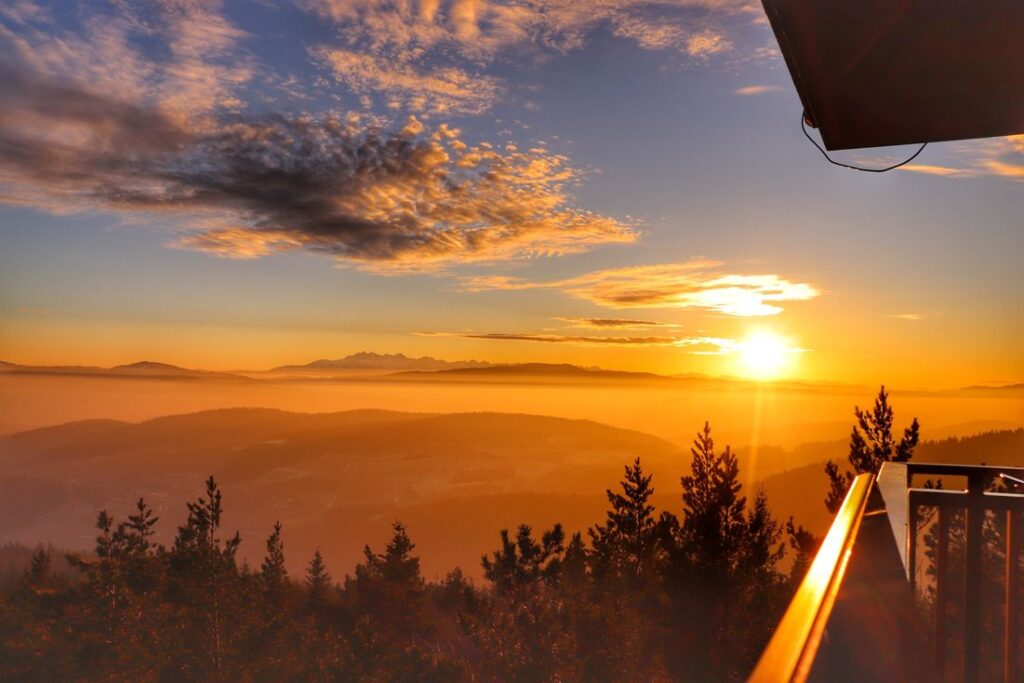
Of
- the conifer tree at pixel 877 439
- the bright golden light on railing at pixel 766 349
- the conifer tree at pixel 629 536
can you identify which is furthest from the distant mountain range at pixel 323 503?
the conifer tree at pixel 877 439

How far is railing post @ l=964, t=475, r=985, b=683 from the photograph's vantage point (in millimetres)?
2615

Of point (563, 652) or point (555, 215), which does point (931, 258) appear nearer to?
point (555, 215)

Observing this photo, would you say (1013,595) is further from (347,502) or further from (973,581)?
(347,502)

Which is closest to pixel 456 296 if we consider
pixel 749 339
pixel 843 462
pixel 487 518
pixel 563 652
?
pixel 749 339

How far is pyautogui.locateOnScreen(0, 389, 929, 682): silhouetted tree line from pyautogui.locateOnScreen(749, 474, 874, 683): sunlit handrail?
40468 mm

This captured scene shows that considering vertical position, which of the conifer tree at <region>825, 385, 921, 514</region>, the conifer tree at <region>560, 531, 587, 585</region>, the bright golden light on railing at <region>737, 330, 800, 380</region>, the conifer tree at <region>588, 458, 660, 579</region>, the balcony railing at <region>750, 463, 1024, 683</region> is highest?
the bright golden light on railing at <region>737, 330, 800, 380</region>

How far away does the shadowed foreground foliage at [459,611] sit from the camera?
1629 inches

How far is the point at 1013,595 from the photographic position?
2557 mm

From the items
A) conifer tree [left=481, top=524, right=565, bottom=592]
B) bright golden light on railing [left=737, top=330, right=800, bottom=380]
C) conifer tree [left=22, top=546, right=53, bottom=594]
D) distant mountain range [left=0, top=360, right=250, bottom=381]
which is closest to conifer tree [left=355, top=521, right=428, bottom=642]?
conifer tree [left=481, top=524, right=565, bottom=592]

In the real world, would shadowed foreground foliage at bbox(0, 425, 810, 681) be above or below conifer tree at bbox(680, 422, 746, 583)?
below

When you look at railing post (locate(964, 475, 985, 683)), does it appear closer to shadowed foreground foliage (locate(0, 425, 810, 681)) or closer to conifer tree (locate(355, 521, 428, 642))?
shadowed foreground foliage (locate(0, 425, 810, 681))

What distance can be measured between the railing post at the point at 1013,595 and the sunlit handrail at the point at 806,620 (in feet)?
6.15

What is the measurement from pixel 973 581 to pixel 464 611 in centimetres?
5111

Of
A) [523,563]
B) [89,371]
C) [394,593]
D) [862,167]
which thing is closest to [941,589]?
[862,167]
